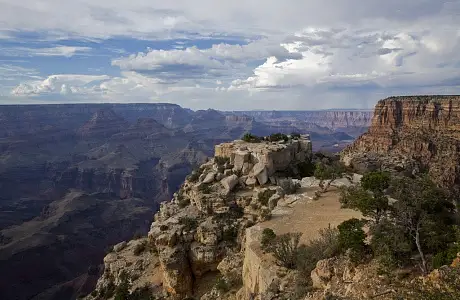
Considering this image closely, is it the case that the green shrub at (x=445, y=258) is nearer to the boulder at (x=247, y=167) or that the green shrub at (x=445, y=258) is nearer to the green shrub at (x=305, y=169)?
the boulder at (x=247, y=167)

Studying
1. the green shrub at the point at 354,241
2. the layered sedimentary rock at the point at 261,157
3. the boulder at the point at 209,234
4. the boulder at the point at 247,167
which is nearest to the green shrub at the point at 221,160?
the layered sedimentary rock at the point at 261,157

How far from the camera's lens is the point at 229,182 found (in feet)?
112

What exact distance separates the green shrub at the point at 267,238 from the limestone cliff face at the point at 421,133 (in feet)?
159

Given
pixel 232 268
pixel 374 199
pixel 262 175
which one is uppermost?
pixel 374 199

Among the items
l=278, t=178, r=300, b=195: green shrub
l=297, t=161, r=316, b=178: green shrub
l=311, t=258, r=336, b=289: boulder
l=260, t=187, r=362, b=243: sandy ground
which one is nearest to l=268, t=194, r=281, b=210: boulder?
l=260, t=187, r=362, b=243: sandy ground

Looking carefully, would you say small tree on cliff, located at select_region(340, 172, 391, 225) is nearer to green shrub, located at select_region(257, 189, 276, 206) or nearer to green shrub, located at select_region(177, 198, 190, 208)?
green shrub, located at select_region(257, 189, 276, 206)

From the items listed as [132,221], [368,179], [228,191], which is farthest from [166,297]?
[132,221]

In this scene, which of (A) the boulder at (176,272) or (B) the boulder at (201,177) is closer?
(A) the boulder at (176,272)

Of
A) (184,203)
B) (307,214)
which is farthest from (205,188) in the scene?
(307,214)

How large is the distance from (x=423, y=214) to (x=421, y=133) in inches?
3432

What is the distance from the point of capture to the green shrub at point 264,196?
1227 inches

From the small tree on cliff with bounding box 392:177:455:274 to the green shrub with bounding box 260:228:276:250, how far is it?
771 cm

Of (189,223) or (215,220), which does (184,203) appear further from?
(215,220)

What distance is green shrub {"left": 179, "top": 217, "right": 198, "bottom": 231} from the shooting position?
1214 inches
